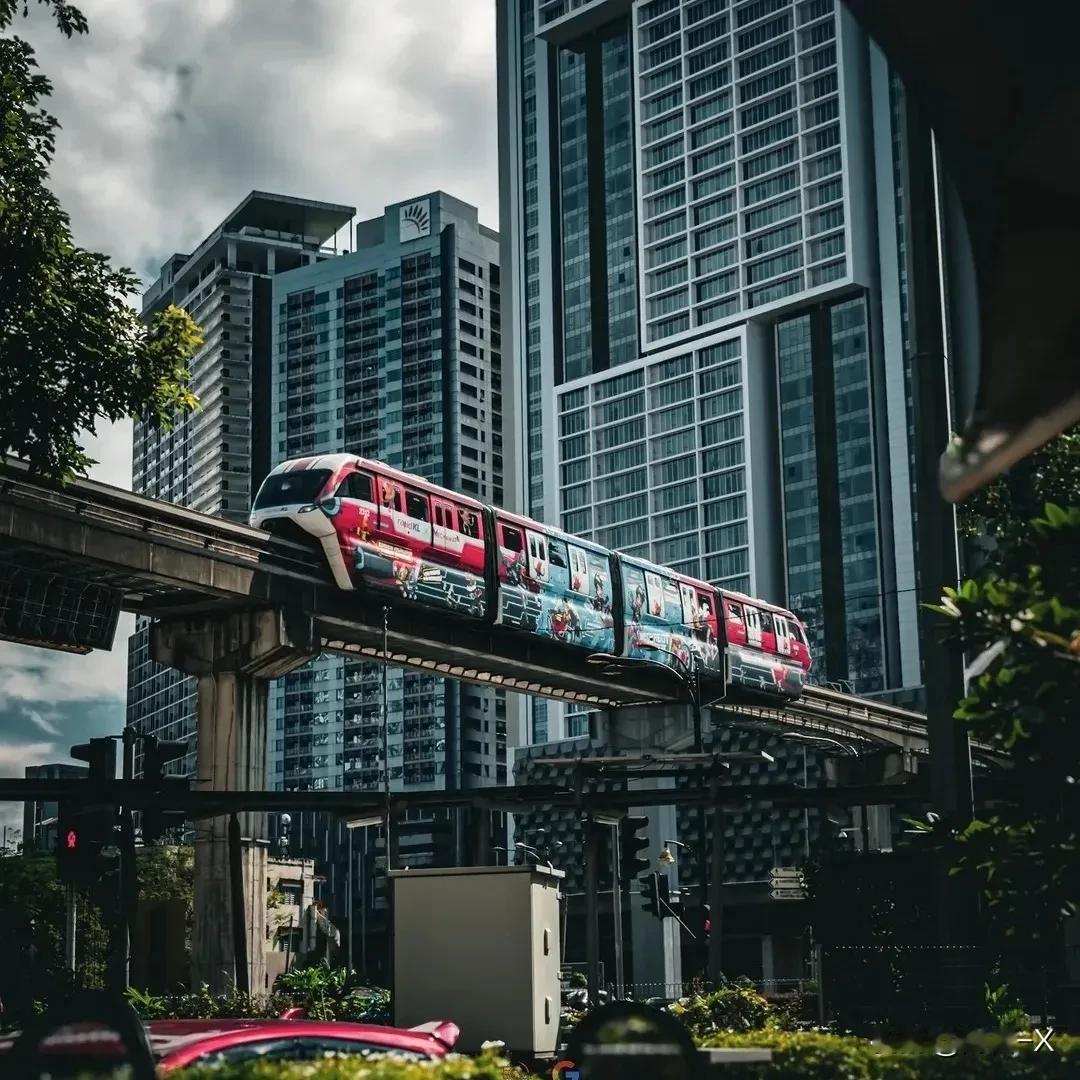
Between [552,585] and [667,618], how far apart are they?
7211 millimetres

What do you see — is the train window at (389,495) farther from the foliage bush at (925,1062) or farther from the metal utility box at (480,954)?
the foliage bush at (925,1062)

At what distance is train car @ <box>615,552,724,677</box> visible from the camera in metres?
50.4

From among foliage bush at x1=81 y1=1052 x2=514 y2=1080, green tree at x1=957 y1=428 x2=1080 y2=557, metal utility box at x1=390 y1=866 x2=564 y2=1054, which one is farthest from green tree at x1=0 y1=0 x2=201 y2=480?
foliage bush at x1=81 y1=1052 x2=514 y2=1080

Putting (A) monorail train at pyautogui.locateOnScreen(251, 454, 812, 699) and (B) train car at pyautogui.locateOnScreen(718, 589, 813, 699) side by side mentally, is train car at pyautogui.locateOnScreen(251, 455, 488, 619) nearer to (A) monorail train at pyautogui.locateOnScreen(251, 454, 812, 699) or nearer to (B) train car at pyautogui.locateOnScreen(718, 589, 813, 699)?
(A) monorail train at pyautogui.locateOnScreen(251, 454, 812, 699)

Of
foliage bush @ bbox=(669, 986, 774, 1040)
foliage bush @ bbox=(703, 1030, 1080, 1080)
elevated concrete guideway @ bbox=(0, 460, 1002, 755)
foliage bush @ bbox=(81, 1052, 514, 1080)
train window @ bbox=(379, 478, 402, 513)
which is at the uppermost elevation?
train window @ bbox=(379, 478, 402, 513)

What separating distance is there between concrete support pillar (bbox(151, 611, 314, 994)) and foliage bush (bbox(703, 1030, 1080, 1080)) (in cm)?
3061

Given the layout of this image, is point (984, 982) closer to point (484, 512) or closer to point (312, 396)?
point (484, 512)

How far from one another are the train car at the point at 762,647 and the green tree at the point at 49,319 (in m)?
36.4

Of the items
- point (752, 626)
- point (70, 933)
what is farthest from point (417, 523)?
point (752, 626)

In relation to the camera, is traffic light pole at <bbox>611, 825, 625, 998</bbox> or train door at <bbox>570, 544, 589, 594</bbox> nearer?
traffic light pole at <bbox>611, 825, 625, 998</bbox>

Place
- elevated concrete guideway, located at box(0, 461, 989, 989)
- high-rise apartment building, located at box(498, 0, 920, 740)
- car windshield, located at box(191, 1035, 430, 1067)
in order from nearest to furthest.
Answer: car windshield, located at box(191, 1035, 430, 1067) → elevated concrete guideway, located at box(0, 461, 989, 989) → high-rise apartment building, located at box(498, 0, 920, 740)

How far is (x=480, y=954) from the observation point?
18.5 m

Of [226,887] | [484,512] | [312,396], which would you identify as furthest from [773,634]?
[312,396]

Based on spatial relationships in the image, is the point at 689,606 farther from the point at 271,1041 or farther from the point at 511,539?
the point at 271,1041
